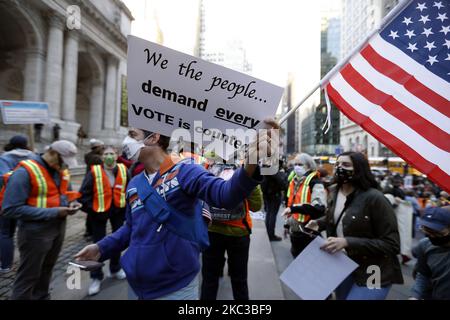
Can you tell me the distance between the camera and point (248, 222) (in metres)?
2.74

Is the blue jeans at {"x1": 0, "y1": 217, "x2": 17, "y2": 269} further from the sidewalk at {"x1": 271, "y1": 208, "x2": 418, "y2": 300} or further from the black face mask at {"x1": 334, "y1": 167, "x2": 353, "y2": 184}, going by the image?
the black face mask at {"x1": 334, "y1": 167, "x2": 353, "y2": 184}

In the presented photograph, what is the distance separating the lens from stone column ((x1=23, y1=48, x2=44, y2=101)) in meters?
17.2

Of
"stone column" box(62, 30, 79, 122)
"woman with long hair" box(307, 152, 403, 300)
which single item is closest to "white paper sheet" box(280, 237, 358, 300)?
"woman with long hair" box(307, 152, 403, 300)

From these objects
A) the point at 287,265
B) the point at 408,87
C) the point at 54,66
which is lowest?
the point at 287,265

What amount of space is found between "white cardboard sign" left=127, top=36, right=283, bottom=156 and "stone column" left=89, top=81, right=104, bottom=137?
27.5 m

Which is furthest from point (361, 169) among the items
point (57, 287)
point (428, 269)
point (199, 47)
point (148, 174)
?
point (199, 47)

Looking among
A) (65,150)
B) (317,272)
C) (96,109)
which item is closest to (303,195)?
(317,272)

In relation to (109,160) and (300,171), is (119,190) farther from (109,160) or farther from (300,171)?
(300,171)

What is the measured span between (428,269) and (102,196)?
392 centimetres

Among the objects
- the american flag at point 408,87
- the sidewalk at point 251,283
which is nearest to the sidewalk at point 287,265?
the sidewalk at point 251,283

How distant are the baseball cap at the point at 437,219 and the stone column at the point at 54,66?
20644mm

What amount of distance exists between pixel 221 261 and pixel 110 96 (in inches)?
1107

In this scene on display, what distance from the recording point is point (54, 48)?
1800cm
